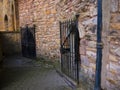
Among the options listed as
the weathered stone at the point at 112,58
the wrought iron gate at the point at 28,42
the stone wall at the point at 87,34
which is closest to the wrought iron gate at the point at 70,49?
the stone wall at the point at 87,34

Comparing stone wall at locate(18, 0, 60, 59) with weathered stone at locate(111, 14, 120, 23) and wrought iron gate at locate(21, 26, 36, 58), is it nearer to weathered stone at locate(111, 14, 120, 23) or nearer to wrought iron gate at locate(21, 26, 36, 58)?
wrought iron gate at locate(21, 26, 36, 58)

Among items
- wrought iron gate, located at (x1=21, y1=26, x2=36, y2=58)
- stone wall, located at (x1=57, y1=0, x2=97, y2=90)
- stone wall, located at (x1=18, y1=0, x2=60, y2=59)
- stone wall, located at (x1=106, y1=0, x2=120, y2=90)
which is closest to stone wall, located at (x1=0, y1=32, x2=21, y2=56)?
wrought iron gate, located at (x1=21, y1=26, x2=36, y2=58)

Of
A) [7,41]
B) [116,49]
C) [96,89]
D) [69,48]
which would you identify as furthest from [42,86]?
[7,41]

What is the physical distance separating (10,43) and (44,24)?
3.59 metres

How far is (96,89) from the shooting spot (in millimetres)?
2900

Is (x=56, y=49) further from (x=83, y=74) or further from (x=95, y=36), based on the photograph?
(x=95, y=36)

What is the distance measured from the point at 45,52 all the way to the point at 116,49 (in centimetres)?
477

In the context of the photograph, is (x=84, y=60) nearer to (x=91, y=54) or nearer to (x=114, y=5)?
(x=91, y=54)

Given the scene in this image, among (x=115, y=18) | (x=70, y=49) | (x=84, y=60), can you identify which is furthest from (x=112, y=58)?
(x=70, y=49)

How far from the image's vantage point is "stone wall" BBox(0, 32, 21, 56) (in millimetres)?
9680

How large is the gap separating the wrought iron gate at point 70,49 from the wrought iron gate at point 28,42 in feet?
9.25

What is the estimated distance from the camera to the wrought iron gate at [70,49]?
4040 mm

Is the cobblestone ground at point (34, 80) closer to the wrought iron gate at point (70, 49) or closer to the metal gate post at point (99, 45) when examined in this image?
the wrought iron gate at point (70, 49)

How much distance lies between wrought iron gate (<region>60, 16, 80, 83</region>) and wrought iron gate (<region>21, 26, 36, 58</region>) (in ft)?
9.25
